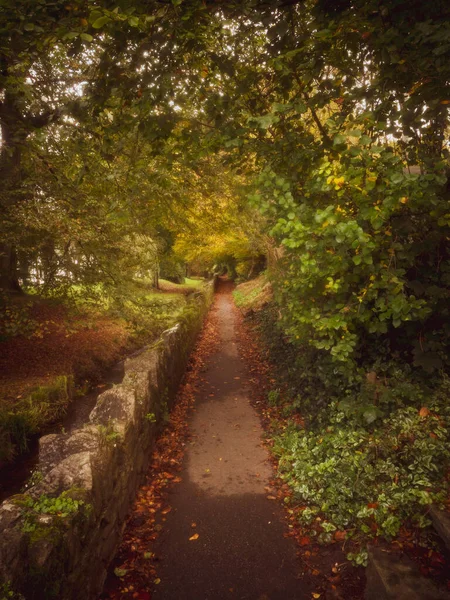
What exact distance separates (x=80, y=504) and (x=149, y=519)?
71.1 inches

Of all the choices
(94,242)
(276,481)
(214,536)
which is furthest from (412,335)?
(94,242)

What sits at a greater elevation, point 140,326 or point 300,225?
point 300,225

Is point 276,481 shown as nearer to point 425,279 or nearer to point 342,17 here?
point 425,279

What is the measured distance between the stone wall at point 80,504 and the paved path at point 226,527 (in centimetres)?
72

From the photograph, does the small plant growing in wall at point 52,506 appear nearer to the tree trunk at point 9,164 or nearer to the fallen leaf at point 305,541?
the fallen leaf at point 305,541

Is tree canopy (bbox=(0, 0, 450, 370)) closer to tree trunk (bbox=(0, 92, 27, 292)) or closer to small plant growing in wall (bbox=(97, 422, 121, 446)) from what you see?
tree trunk (bbox=(0, 92, 27, 292))

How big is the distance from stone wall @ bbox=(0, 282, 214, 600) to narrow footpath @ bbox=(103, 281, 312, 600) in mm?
639

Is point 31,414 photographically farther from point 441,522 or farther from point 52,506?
point 441,522

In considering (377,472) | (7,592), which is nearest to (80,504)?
(7,592)

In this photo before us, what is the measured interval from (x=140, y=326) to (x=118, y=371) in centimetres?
321

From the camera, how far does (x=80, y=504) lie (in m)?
3.12

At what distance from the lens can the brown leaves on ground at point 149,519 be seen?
3.60 meters

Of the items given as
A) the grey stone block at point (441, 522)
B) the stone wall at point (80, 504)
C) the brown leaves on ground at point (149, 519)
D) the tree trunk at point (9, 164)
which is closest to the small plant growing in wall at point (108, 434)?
Answer: the stone wall at point (80, 504)

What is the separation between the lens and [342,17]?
3.34 metres
